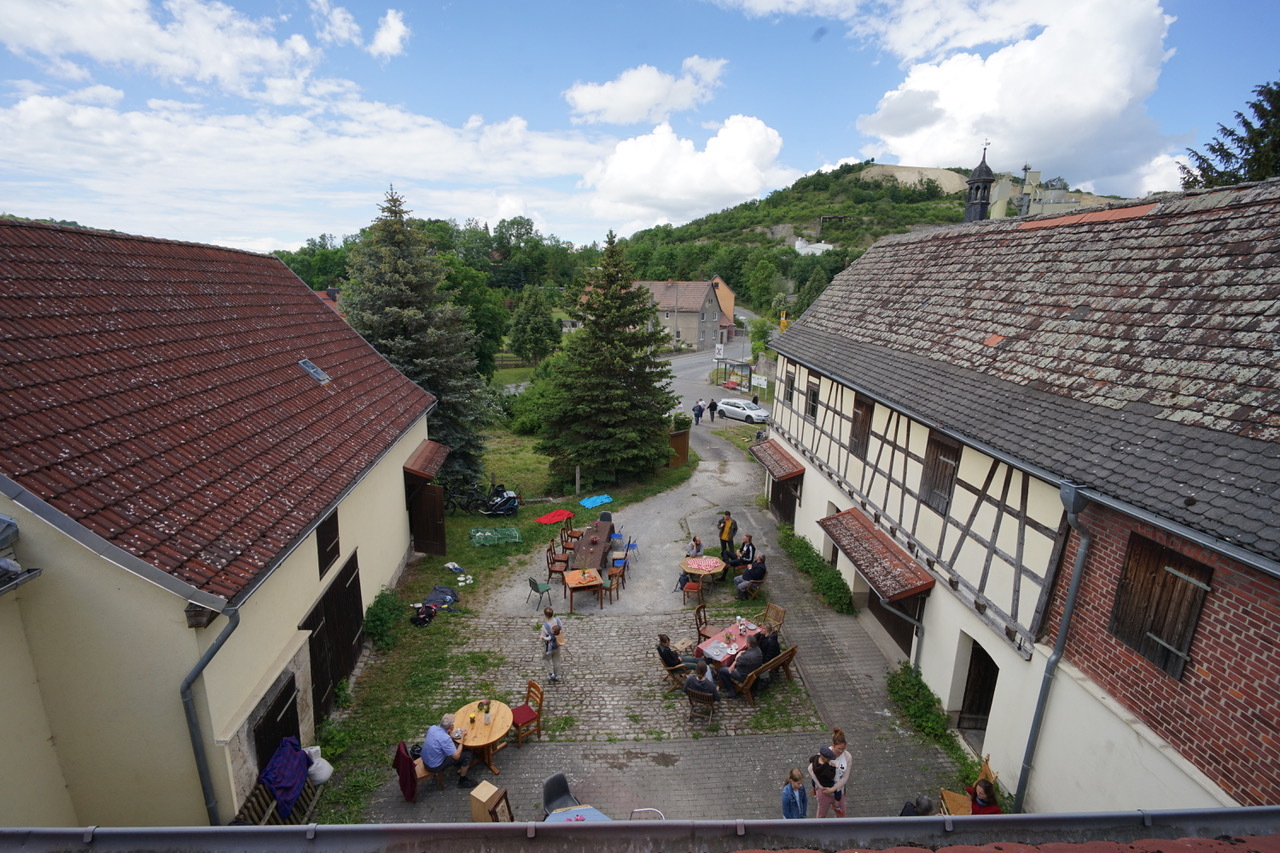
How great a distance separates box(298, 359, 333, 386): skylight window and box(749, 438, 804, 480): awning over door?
421 inches

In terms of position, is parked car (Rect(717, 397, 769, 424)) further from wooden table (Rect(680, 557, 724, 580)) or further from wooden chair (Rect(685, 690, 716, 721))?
wooden chair (Rect(685, 690, 716, 721))

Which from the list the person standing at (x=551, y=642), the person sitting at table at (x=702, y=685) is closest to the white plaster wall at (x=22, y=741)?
the person standing at (x=551, y=642)

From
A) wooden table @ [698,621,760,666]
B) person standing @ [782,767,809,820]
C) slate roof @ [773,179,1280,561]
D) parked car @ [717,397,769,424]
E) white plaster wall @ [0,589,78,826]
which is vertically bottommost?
parked car @ [717,397,769,424]

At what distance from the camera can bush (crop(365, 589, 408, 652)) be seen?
11.5m

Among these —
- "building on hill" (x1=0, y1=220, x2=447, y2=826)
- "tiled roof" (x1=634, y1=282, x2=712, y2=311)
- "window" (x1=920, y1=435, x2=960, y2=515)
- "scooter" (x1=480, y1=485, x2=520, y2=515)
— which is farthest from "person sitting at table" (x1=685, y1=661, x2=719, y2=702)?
"tiled roof" (x1=634, y1=282, x2=712, y2=311)

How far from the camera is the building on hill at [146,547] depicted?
18.9 feet

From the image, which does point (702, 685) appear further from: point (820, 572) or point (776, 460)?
point (776, 460)

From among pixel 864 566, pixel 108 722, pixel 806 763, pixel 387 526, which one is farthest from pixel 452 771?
pixel 864 566

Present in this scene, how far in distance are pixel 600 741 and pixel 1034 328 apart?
9.11m

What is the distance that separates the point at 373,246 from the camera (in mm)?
18844

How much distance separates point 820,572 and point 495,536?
27.2ft

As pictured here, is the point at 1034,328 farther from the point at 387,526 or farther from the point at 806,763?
the point at 387,526

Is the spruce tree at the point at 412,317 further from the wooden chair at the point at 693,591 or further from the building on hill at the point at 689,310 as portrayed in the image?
the building on hill at the point at 689,310

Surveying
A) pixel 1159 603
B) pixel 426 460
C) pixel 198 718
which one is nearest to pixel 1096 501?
pixel 1159 603
